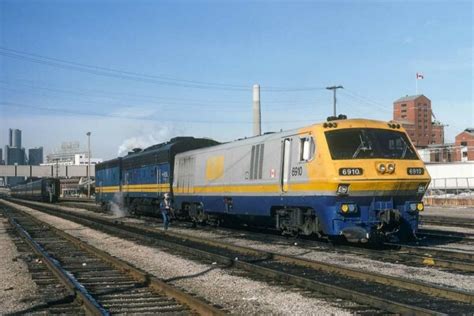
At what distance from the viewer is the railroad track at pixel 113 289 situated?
7714mm

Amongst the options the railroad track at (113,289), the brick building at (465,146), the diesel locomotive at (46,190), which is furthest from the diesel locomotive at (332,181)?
the brick building at (465,146)

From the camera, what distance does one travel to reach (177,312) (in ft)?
24.7

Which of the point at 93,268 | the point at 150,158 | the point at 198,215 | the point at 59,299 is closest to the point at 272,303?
the point at 59,299

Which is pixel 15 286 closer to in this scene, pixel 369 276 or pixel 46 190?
pixel 369 276

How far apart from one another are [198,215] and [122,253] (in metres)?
7.94

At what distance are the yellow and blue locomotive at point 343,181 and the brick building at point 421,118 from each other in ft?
572

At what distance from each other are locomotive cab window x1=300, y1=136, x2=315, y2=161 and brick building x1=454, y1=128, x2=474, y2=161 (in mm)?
112160

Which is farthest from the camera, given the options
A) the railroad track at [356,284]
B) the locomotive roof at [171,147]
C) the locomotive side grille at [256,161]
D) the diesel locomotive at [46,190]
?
the diesel locomotive at [46,190]

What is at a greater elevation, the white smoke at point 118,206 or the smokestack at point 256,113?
the smokestack at point 256,113

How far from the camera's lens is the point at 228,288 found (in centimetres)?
926

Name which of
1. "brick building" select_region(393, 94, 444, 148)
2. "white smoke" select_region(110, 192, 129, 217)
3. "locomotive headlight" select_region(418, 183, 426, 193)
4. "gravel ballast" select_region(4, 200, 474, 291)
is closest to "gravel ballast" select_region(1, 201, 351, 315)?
"gravel ballast" select_region(4, 200, 474, 291)

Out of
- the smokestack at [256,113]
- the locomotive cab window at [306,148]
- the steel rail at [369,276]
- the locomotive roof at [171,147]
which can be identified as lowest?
Result: the steel rail at [369,276]

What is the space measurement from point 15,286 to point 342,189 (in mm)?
7387

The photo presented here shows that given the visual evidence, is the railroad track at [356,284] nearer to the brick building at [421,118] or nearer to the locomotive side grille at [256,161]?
the locomotive side grille at [256,161]
